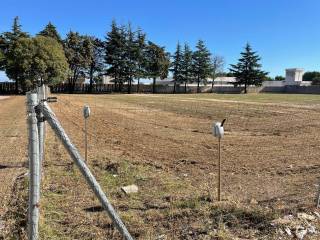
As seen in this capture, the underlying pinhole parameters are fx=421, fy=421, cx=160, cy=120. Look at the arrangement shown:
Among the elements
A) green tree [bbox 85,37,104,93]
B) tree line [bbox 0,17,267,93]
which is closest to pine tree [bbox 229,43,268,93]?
tree line [bbox 0,17,267,93]

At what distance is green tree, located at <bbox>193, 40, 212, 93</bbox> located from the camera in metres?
85.6

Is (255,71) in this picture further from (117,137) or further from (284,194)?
(284,194)

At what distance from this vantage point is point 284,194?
22.7 feet

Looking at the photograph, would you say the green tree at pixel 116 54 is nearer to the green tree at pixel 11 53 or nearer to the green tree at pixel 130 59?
the green tree at pixel 130 59

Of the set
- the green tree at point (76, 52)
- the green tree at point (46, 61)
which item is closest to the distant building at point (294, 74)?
the green tree at point (76, 52)

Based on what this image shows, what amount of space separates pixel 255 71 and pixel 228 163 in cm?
7785

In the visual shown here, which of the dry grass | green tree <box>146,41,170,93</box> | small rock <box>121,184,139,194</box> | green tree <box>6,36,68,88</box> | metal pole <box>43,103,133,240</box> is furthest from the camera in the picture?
green tree <box>146,41,170,93</box>

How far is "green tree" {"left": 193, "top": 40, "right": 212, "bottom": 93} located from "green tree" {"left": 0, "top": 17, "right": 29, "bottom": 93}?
1375 inches

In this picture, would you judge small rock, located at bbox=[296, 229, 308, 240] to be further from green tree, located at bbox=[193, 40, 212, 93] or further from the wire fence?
green tree, located at bbox=[193, 40, 212, 93]

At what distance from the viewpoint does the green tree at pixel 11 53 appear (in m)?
56.5

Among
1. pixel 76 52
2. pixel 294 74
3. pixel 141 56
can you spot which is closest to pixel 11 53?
pixel 76 52

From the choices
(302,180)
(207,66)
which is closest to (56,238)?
(302,180)

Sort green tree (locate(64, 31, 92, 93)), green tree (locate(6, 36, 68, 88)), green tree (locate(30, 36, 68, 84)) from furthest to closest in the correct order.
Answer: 1. green tree (locate(64, 31, 92, 93))
2. green tree (locate(30, 36, 68, 84))
3. green tree (locate(6, 36, 68, 88))

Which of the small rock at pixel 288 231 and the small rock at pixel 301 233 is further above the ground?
the small rock at pixel 288 231
